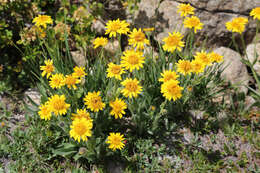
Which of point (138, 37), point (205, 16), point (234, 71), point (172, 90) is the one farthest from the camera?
point (205, 16)

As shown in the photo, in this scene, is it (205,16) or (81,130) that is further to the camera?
(205,16)

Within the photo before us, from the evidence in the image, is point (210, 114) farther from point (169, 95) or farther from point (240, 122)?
point (169, 95)

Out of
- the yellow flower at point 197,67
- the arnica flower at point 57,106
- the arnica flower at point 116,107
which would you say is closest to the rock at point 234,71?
the yellow flower at point 197,67

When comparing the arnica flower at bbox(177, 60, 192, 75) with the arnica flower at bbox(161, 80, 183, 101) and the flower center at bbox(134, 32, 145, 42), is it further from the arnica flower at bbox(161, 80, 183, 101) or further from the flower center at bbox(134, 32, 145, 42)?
the flower center at bbox(134, 32, 145, 42)

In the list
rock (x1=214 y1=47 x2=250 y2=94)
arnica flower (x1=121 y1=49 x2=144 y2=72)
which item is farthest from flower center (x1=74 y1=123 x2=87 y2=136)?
rock (x1=214 y1=47 x2=250 y2=94)

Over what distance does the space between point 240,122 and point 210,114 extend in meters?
0.43

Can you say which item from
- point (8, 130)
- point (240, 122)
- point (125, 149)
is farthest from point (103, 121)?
point (240, 122)

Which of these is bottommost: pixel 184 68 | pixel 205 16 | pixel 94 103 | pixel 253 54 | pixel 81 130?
pixel 81 130

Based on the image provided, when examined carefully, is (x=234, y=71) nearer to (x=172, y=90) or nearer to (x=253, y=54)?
(x=253, y=54)

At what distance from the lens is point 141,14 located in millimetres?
4035

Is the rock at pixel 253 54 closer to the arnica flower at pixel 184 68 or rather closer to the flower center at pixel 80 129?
the arnica flower at pixel 184 68

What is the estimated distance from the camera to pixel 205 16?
149 inches

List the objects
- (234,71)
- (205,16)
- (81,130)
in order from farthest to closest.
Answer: (205,16) < (234,71) < (81,130)

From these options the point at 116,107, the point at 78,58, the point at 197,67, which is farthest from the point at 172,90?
the point at 78,58
